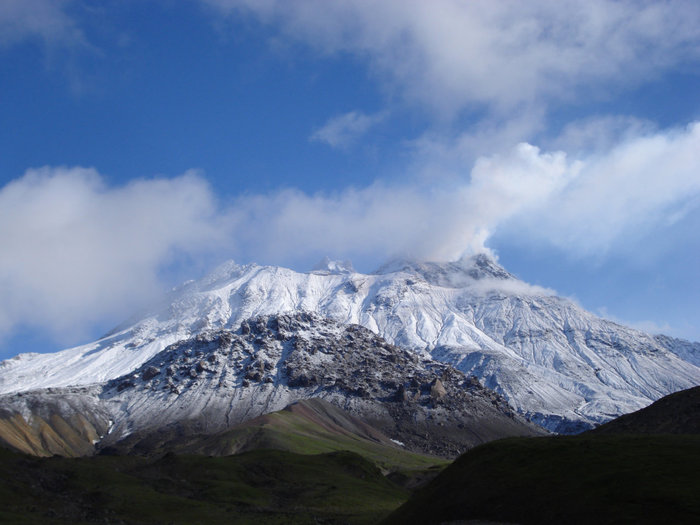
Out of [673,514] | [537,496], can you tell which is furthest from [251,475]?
[673,514]

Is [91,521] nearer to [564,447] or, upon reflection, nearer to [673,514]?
[564,447]

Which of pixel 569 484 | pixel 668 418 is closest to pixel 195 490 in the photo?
pixel 569 484

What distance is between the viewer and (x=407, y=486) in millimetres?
179500

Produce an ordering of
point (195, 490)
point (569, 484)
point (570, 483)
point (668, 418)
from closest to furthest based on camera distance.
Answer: point (569, 484) → point (570, 483) → point (668, 418) → point (195, 490)

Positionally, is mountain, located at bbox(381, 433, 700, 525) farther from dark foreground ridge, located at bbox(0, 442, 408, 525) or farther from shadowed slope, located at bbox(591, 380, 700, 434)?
shadowed slope, located at bbox(591, 380, 700, 434)

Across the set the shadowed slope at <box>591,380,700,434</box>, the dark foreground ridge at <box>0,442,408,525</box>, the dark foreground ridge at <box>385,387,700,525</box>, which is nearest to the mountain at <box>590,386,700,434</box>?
the shadowed slope at <box>591,380,700,434</box>

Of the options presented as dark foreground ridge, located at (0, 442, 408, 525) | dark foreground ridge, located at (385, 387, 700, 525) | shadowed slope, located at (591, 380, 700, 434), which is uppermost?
shadowed slope, located at (591, 380, 700, 434)

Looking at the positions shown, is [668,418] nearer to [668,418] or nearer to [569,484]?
[668,418]

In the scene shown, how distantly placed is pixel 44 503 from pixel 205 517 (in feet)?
77.3

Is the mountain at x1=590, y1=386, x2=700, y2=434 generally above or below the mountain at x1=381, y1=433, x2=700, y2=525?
above

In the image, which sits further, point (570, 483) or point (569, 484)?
point (570, 483)

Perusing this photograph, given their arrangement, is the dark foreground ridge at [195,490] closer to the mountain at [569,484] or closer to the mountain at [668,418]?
the mountain at [569,484]

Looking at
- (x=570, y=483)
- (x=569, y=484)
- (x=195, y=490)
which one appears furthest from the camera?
(x=195, y=490)

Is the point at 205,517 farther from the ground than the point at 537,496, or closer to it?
closer to it
